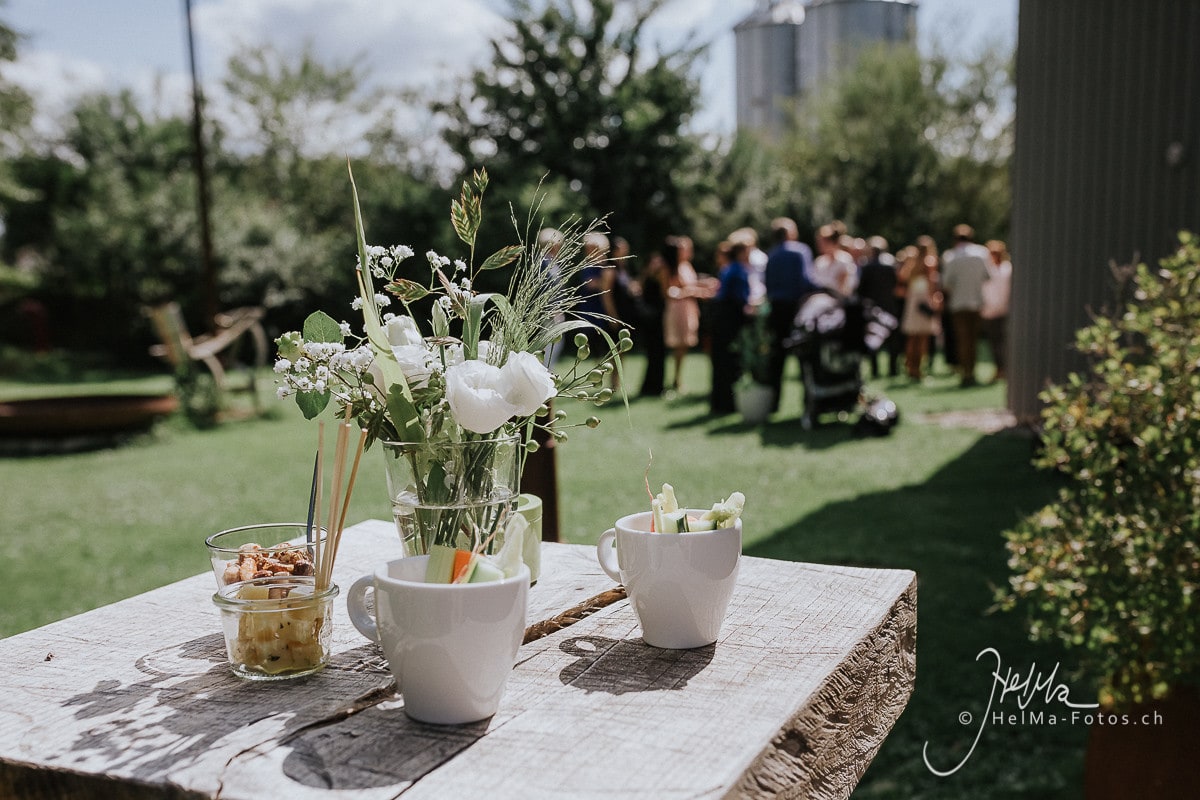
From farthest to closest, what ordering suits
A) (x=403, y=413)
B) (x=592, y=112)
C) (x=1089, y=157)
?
(x=592, y=112), (x=1089, y=157), (x=403, y=413)

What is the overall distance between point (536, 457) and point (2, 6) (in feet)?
57.8

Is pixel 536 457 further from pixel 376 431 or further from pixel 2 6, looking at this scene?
pixel 2 6

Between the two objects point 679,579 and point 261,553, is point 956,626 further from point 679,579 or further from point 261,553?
point 261,553

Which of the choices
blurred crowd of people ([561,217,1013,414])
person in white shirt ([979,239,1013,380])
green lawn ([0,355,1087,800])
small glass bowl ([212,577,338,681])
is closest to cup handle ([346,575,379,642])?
small glass bowl ([212,577,338,681])

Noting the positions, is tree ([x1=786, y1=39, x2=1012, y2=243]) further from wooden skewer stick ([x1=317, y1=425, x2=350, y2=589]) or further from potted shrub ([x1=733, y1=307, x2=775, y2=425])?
wooden skewer stick ([x1=317, y1=425, x2=350, y2=589])

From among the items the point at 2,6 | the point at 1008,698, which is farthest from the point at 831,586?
the point at 2,6

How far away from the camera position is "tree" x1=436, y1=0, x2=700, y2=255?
21875 millimetres

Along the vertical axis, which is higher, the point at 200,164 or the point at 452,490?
the point at 200,164

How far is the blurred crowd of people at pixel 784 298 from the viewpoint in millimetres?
8883

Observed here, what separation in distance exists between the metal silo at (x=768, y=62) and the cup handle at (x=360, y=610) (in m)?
31.0

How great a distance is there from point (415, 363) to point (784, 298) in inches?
306

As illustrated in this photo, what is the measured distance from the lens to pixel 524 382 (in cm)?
119

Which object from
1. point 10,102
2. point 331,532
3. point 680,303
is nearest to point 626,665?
point 331,532

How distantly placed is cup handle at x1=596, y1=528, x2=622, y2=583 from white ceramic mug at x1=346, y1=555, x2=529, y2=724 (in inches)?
12.5
